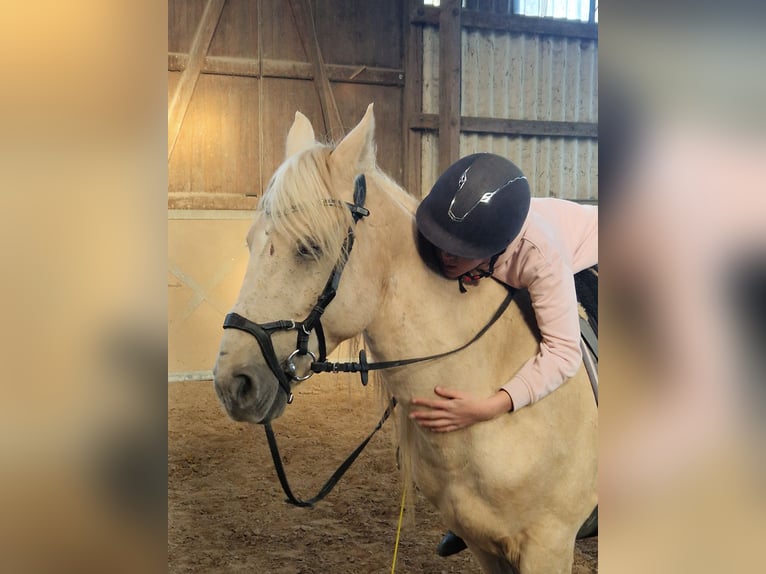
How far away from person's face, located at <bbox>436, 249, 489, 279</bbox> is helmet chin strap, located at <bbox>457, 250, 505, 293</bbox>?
2 cm

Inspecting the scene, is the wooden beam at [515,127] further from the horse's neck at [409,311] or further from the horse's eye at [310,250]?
the horse's eye at [310,250]

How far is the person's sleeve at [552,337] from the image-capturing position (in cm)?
111

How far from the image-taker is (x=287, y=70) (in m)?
5.12

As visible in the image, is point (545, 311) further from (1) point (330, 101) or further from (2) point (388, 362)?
(1) point (330, 101)

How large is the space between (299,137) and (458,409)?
65 cm

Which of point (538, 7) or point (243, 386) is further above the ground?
point (538, 7)

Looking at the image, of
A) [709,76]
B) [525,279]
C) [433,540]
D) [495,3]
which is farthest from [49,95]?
[495,3]

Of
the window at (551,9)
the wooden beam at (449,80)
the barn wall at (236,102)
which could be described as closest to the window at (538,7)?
the window at (551,9)

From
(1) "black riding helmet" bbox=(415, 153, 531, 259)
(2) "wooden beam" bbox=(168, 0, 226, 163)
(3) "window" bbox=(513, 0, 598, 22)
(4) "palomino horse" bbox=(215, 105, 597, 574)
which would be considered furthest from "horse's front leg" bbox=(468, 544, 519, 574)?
(3) "window" bbox=(513, 0, 598, 22)

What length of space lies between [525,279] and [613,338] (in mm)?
805

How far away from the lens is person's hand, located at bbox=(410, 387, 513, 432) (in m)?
1.12

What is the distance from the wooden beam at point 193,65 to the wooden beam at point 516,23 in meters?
1.70

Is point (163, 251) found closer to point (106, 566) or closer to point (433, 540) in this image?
point (106, 566)

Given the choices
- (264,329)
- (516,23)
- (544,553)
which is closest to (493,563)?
(544,553)
